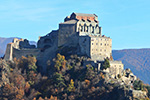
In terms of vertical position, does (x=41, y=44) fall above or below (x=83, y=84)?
above

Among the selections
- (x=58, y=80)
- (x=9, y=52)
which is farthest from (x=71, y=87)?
(x=9, y=52)

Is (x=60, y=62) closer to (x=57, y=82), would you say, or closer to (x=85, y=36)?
(x=57, y=82)

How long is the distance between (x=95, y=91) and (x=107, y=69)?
792 cm

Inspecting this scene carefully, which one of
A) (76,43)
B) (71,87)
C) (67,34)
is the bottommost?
(71,87)

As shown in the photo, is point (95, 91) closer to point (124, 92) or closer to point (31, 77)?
point (124, 92)

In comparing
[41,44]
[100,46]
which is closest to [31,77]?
[41,44]

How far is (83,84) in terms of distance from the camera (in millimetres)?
99750

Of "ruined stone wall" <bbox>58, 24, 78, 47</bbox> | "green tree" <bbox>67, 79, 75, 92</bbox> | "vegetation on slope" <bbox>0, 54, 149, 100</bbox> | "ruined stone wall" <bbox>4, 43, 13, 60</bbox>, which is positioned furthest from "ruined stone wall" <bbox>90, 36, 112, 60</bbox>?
"ruined stone wall" <bbox>4, 43, 13, 60</bbox>

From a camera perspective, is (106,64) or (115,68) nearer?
(106,64)

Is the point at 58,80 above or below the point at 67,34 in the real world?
below

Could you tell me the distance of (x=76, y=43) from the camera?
11056cm

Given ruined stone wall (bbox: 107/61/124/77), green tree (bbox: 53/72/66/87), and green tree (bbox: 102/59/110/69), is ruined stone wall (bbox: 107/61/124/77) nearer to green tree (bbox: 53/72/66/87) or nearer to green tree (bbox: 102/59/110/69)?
green tree (bbox: 102/59/110/69)

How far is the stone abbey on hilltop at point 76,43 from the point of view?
10625 cm

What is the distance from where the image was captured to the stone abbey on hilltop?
106 meters
